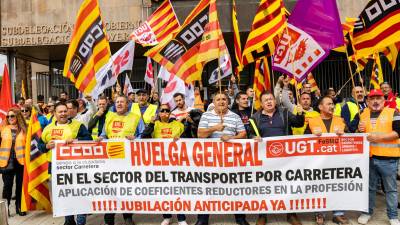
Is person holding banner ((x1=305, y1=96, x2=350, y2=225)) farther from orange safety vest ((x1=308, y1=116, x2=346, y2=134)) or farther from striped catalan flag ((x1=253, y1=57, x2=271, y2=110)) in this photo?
striped catalan flag ((x1=253, y1=57, x2=271, y2=110))

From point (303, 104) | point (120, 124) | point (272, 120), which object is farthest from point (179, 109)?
point (303, 104)

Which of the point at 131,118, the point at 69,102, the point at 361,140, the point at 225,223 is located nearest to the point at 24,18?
the point at 69,102

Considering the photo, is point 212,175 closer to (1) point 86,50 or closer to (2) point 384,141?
(2) point 384,141

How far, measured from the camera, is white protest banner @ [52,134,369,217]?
225 inches

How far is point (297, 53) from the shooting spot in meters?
6.48

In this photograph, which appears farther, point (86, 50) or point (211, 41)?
point (86, 50)

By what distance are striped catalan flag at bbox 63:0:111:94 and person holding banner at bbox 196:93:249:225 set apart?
2.04m

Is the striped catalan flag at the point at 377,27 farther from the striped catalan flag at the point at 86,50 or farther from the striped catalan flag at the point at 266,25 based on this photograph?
the striped catalan flag at the point at 86,50

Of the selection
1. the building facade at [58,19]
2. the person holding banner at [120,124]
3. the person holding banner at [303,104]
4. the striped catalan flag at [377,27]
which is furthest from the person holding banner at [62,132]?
the building facade at [58,19]

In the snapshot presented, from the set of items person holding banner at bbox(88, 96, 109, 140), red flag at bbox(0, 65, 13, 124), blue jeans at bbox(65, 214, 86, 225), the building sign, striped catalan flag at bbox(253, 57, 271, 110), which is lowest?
blue jeans at bbox(65, 214, 86, 225)

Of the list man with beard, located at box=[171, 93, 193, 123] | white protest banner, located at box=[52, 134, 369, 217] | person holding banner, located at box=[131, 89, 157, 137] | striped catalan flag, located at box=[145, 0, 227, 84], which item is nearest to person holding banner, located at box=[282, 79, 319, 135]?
white protest banner, located at box=[52, 134, 369, 217]

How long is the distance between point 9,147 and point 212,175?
140 inches

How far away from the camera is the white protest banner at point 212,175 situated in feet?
18.8

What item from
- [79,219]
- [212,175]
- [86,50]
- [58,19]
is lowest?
[79,219]
